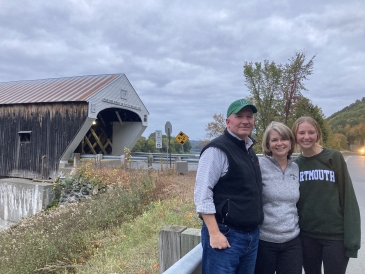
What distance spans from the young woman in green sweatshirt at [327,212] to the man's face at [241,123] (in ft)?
2.17

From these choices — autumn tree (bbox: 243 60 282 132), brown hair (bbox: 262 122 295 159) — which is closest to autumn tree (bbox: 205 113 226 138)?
autumn tree (bbox: 243 60 282 132)

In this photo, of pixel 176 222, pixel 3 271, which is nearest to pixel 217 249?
pixel 176 222

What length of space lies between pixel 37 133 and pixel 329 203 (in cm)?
1734

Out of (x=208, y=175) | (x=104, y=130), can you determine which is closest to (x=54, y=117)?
(x=104, y=130)

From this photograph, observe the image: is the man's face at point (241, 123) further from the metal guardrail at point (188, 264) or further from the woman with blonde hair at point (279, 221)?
the metal guardrail at point (188, 264)

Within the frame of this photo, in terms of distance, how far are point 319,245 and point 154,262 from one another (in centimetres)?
219

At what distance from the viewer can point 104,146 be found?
22.0 meters

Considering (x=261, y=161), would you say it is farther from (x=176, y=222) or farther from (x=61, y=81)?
(x=61, y=81)

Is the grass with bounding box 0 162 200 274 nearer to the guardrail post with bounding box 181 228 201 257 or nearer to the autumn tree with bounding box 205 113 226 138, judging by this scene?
the guardrail post with bounding box 181 228 201 257

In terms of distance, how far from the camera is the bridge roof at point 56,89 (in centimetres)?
1662

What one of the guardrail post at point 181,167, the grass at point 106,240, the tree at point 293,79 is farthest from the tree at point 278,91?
the grass at point 106,240

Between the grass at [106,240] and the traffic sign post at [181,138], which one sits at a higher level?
the traffic sign post at [181,138]

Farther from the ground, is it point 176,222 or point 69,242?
point 176,222

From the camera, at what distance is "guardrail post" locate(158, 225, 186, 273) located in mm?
2715
